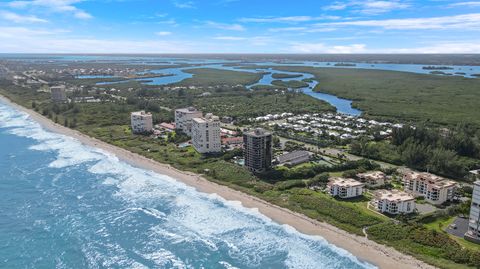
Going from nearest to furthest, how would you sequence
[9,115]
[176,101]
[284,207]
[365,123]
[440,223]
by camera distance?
[440,223], [284,207], [365,123], [9,115], [176,101]

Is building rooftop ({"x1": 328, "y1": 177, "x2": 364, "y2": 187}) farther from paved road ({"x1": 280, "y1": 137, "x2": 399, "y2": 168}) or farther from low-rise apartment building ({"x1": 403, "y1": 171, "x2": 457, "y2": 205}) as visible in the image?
paved road ({"x1": 280, "y1": 137, "x2": 399, "y2": 168})

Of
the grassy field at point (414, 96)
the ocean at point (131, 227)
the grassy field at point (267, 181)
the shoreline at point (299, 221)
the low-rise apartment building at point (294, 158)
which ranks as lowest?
the ocean at point (131, 227)

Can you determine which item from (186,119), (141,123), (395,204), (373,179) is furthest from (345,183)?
(141,123)

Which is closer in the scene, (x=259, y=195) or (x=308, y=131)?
(x=259, y=195)

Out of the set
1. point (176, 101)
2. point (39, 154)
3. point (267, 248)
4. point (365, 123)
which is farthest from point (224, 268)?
point (176, 101)

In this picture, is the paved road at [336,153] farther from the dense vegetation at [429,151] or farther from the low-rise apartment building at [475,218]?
the low-rise apartment building at [475,218]

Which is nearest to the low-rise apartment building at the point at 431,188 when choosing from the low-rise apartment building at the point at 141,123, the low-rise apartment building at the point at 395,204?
the low-rise apartment building at the point at 395,204

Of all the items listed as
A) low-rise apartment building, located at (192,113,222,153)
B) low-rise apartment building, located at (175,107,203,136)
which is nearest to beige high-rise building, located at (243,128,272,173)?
low-rise apartment building, located at (192,113,222,153)

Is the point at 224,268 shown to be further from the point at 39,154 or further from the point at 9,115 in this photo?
the point at 9,115
